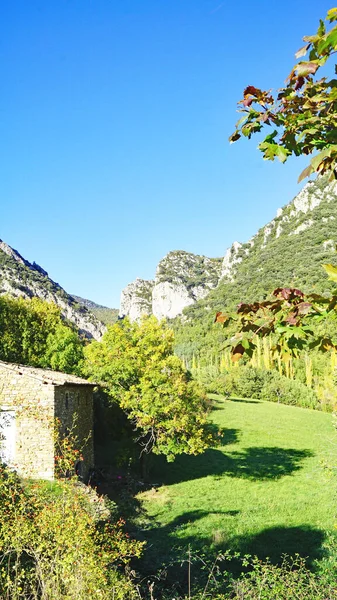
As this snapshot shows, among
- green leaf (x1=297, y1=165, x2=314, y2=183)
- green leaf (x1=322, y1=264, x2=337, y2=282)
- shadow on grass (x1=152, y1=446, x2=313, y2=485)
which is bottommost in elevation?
shadow on grass (x1=152, y1=446, x2=313, y2=485)

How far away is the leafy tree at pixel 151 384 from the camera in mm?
20234

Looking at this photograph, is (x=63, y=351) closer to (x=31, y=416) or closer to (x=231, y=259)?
(x=31, y=416)

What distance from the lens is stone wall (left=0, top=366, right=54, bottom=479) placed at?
1633cm

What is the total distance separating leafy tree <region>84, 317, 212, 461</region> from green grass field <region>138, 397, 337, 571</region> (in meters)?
2.46

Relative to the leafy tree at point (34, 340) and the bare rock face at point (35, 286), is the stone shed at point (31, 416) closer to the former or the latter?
the leafy tree at point (34, 340)

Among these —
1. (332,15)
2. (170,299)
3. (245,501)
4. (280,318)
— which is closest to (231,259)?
(170,299)

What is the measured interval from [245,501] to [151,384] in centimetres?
715

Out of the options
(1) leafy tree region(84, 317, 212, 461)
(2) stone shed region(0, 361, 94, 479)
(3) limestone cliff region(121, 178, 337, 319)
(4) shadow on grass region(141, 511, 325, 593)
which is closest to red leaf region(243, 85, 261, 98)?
(4) shadow on grass region(141, 511, 325, 593)

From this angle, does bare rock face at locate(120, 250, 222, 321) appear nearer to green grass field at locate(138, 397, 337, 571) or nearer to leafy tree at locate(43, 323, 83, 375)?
leafy tree at locate(43, 323, 83, 375)

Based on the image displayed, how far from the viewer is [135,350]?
21.7 meters

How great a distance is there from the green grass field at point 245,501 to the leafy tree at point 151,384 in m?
2.46

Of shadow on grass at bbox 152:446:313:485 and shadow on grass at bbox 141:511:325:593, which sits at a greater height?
shadow on grass at bbox 141:511:325:593

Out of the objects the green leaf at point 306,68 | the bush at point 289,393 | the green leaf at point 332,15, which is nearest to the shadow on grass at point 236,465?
the green leaf at point 306,68

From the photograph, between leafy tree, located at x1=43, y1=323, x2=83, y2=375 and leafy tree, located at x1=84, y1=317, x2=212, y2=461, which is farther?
leafy tree, located at x1=43, y1=323, x2=83, y2=375
